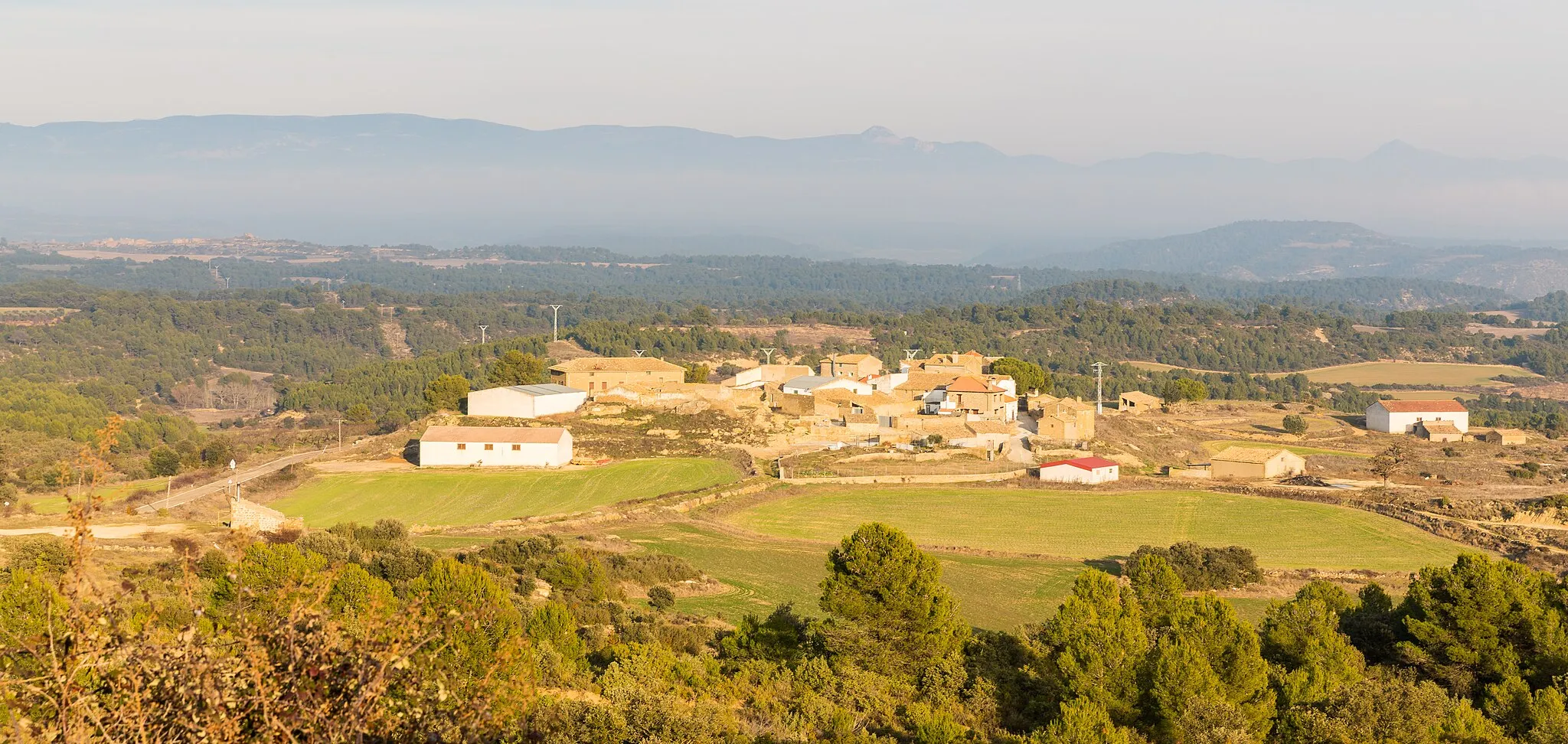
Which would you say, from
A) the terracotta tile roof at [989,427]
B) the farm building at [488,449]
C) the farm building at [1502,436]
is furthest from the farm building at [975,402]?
the farm building at [1502,436]

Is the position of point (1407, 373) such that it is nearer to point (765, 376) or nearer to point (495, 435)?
point (765, 376)

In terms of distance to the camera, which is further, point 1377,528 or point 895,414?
point 895,414

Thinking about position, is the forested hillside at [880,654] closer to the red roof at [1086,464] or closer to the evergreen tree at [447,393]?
the red roof at [1086,464]

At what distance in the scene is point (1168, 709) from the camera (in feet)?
60.7

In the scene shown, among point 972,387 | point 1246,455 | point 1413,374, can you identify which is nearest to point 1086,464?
point 1246,455

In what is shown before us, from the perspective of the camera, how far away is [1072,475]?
46531 millimetres

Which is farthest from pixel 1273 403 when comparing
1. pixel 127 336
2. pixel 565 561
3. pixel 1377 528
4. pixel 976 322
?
pixel 127 336

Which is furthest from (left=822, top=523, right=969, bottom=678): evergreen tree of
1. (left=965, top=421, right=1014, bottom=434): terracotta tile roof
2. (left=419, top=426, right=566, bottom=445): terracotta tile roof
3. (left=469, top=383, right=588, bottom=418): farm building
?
(left=469, top=383, right=588, bottom=418): farm building

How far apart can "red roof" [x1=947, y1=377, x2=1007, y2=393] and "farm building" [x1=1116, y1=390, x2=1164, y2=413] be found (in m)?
14.7

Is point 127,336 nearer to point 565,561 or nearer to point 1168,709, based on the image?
point 565,561

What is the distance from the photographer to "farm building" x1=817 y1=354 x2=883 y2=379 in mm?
70000

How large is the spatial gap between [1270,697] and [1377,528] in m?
22.8

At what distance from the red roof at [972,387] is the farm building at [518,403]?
55.4 ft

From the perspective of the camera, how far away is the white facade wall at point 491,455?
4609 cm
